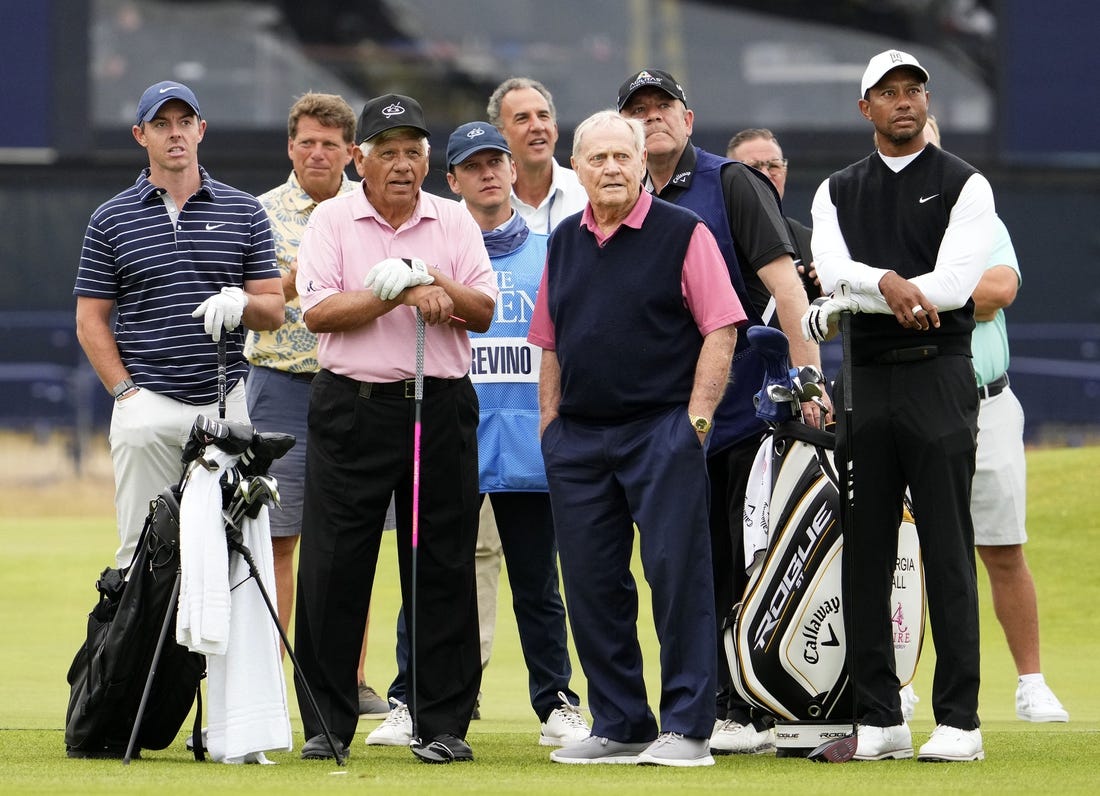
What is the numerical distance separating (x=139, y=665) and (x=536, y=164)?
236cm

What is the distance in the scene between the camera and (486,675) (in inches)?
336

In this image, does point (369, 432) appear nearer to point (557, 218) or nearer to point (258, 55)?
point (557, 218)

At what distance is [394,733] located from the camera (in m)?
6.16

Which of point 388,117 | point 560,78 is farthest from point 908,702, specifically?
point 560,78

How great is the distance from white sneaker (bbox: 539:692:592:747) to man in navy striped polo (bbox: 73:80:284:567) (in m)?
1.39

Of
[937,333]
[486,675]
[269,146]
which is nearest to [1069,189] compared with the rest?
[269,146]

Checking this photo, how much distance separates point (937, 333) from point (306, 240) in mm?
1874

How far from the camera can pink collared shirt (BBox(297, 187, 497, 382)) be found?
5684mm

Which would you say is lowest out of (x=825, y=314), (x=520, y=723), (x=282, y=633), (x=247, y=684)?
(x=520, y=723)

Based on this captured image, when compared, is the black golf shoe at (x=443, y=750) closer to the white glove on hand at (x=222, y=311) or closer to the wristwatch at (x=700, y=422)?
the wristwatch at (x=700, y=422)

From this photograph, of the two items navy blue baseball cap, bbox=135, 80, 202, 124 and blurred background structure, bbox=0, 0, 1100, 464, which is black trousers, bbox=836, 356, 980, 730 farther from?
blurred background structure, bbox=0, 0, 1100, 464

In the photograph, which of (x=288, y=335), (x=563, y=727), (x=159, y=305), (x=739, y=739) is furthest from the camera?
(x=288, y=335)

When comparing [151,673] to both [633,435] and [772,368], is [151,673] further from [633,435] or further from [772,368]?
[772,368]

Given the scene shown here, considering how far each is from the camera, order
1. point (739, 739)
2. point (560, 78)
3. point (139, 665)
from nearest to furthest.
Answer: point (139, 665), point (739, 739), point (560, 78)
